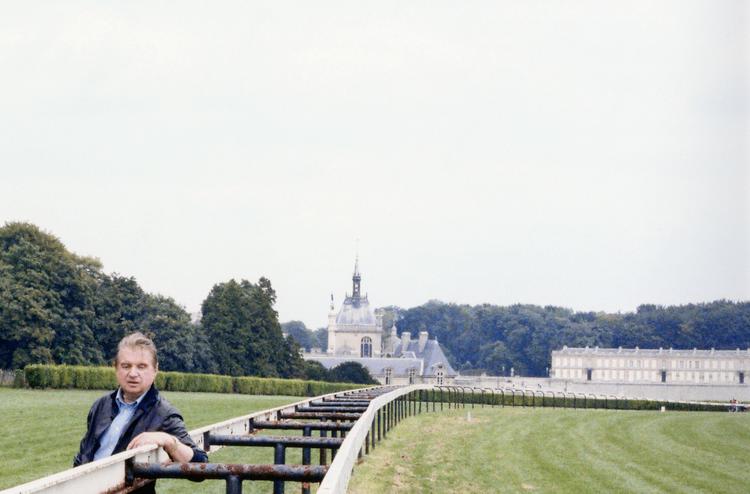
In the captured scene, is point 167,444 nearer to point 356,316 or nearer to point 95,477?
point 95,477

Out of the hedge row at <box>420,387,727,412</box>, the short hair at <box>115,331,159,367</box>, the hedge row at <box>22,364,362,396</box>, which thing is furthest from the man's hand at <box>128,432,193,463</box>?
the hedge row at <box>420,387,727,412</box>

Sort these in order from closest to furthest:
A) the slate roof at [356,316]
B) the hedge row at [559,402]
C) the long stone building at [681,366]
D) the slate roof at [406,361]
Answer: the hedge row at [559,402] → the slate roof at [406,361] → the slate roof at [356,316] → the long stone building at [681,366]

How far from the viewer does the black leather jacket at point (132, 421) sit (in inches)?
223

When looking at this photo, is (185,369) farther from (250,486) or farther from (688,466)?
(250,486)

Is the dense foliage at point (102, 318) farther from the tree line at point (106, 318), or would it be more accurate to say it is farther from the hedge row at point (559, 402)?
the hedge row at point (559, 402)

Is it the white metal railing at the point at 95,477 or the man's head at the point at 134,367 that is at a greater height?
the man's head at the point at 134,367

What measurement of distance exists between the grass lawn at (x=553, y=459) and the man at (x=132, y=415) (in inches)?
317

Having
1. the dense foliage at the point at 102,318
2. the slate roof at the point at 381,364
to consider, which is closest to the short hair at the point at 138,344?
the dense foliage at the point at 102,318

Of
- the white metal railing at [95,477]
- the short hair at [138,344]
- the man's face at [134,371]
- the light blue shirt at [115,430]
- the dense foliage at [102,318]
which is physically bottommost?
the white metal railing at [95,477]

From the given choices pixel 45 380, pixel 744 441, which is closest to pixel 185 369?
pixel 45 380

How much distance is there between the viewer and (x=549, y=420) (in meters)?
37.0

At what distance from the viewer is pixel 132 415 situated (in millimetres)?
5699

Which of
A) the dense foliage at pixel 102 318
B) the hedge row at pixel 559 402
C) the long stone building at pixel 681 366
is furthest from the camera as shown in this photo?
the long stone building at pixel 681 366

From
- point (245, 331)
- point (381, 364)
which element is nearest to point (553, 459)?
point (245, 331)
